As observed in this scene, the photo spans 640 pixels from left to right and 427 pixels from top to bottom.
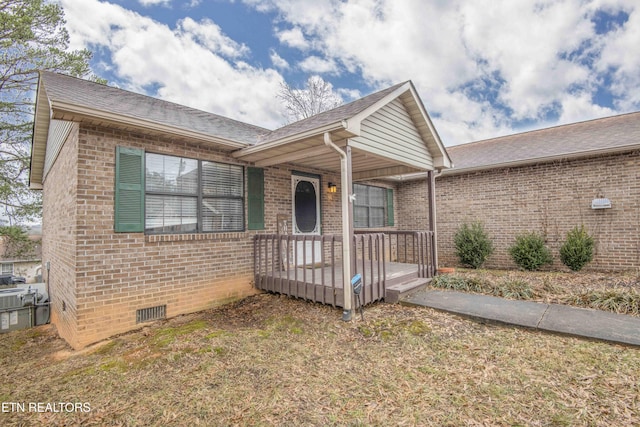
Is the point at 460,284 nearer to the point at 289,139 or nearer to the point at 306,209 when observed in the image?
the point at 306,209

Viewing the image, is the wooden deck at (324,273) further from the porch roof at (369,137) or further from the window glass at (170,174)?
the window glass at (170,174)

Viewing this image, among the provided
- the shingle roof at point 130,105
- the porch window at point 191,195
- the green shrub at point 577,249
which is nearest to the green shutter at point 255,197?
the porch window at point 191,195

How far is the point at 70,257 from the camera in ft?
14.4

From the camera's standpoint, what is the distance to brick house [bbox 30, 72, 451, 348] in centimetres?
411

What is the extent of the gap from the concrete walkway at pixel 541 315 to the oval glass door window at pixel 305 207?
2846 millimetres

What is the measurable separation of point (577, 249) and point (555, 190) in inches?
63.7

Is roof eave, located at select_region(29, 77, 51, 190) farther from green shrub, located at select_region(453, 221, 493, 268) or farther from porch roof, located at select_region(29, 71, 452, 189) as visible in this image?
green shrub, located at select_region(453, 221, 493, 268)

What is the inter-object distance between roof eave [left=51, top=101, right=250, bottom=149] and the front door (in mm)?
1883

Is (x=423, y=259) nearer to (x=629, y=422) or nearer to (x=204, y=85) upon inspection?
(x=629, y=422)

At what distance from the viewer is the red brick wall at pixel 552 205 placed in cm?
700

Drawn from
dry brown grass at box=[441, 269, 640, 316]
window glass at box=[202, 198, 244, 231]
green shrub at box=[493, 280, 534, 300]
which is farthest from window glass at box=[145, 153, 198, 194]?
green shrub at box=[493, 280, 534, 300]

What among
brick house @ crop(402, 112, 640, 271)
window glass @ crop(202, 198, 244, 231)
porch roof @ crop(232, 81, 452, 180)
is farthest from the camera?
brick house @ crop(402, 112, 640, 271)

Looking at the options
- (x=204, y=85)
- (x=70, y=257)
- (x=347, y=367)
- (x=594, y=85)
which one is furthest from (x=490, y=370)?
(x=204, y=85)

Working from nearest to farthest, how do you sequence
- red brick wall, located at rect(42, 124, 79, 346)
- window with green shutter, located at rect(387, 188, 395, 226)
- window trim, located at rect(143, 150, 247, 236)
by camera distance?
red brick wall, located at rect(42, 124, 79, 346)
window trim, located at rect(143, 150, 247, 236)
window with green shutter, located at rect(387, 188, 395, 226)
